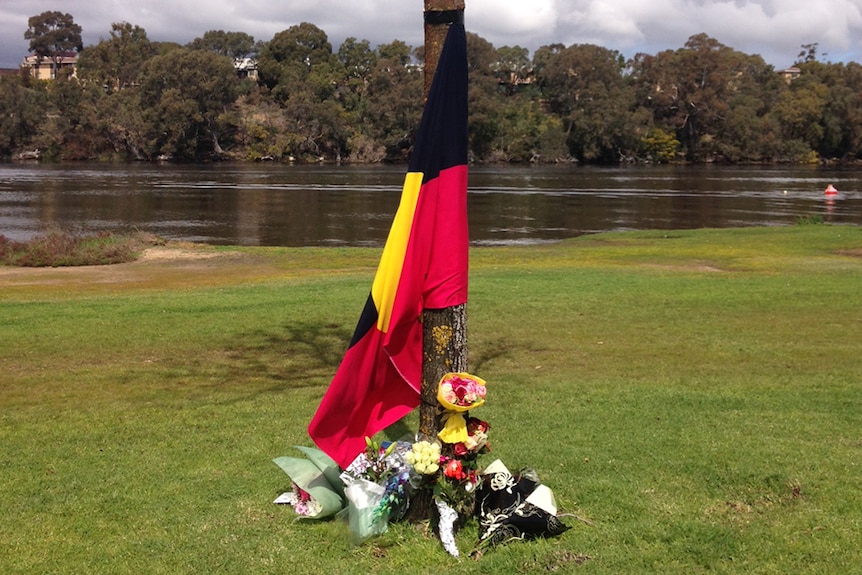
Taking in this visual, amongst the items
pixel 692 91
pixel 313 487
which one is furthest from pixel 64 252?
pixel 692 91

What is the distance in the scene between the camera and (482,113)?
10625 centimetres

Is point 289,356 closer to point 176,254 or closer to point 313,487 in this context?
point 313,487

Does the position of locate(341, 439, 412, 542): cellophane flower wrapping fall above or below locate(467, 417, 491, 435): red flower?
below

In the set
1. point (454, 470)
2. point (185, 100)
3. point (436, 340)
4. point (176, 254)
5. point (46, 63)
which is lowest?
point (176, 254)

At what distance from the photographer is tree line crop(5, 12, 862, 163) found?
10806 cm

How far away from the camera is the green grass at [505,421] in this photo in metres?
5.21

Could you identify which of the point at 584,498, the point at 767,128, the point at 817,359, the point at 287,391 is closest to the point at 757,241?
the point at 817,359

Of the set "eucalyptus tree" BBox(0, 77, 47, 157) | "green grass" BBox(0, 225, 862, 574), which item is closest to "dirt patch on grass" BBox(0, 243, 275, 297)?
"green grass" BBox(0, 225, 862, 574)

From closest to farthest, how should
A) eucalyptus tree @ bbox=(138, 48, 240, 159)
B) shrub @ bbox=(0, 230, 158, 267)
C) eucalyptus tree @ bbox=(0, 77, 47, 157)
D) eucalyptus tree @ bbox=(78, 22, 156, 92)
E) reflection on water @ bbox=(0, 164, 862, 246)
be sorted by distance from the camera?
shrub @ bbox=(0, 230, 158, 267) < reflection on water @ bbox=(0, 164, 862, 246) < eucalyptus tree @ bbox=(138, 48, 240, 159) < eucalyptus tree @ bbox=(0, 77, 47, 157) < eucalyptus tree @ bbox=(78, 22, 156, 92)

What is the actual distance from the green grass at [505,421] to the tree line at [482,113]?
93912 mm

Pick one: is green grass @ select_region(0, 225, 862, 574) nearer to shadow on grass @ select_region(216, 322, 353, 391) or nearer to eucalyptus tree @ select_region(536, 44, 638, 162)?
shadow on grass @ select_region(216, 322, 353, 391)

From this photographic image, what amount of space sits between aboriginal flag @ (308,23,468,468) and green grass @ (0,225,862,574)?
0.74 meters

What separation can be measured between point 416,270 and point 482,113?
102797 millimetres

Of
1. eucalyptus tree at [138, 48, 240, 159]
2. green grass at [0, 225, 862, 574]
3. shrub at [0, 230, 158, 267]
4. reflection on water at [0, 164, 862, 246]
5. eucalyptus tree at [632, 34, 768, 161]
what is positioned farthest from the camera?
eucalyptus tree at [632, 34, 768, 161]
